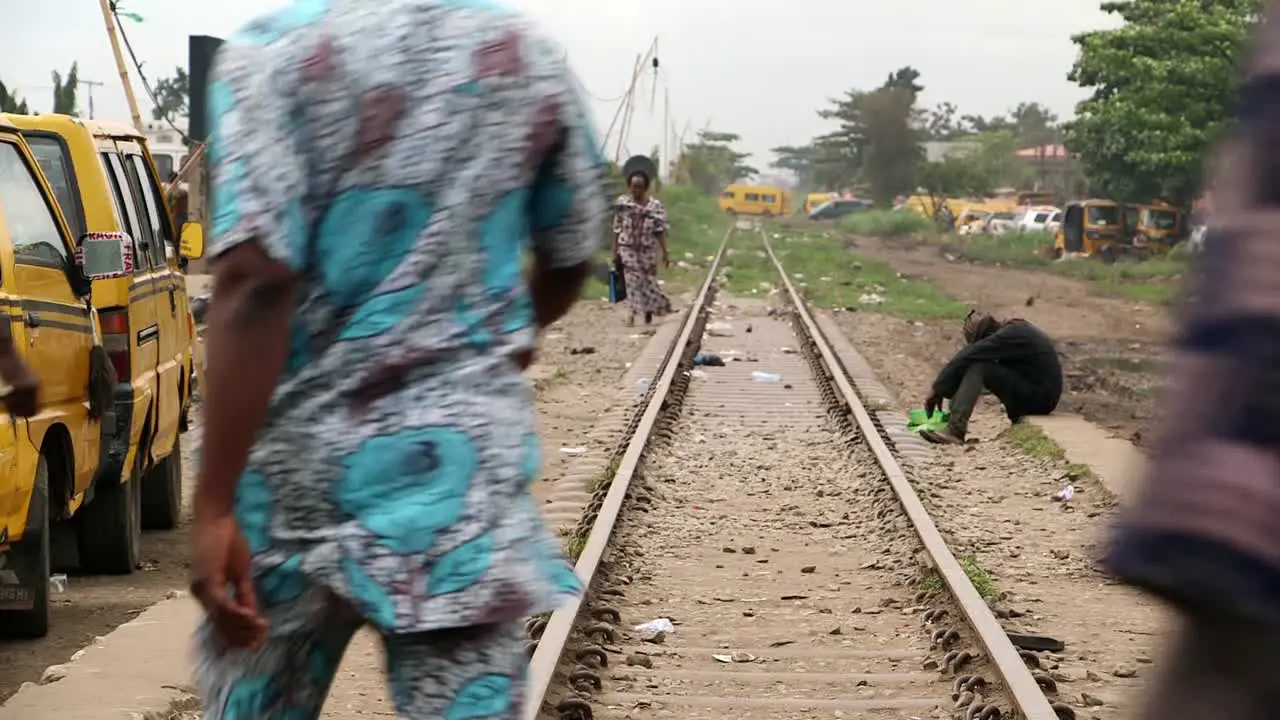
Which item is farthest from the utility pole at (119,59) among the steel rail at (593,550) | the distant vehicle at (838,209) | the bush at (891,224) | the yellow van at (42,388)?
the distant vehicle at (838,209)

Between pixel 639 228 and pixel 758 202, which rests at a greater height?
pixel 639 228

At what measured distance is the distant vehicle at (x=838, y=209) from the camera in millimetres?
85688

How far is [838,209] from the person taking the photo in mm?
86375

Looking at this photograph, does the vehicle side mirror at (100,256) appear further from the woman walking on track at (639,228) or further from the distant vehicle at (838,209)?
the distant vehicle at (838,209)

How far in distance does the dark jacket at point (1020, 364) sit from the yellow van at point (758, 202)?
85.0 m

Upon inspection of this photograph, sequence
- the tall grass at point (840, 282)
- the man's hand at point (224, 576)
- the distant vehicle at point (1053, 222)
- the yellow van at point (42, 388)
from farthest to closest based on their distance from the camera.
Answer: the distant vehicle at point (1053, 222) → the tall grass at point (840, 282) → the yellow van at point (42, 388) → the man's hand at point (224, 576)

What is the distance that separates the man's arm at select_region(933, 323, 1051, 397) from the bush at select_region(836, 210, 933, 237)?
54.8 m

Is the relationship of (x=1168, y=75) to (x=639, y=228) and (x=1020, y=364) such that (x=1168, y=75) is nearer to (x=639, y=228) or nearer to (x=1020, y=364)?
(x=639, y=228)

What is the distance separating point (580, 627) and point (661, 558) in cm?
178

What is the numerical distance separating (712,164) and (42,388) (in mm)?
143066

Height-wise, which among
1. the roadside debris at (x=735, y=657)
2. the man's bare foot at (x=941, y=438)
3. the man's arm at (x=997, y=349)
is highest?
the man's arm at (x=997, y=349)

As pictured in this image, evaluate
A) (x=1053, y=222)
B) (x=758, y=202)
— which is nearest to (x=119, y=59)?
(x=1053, y=222)

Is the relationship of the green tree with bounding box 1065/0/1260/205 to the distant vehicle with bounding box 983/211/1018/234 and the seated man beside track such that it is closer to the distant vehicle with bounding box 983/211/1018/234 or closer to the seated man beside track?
the distant vehicle with bounding box 983/211/1018/234

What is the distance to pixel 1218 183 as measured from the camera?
1.58 m
